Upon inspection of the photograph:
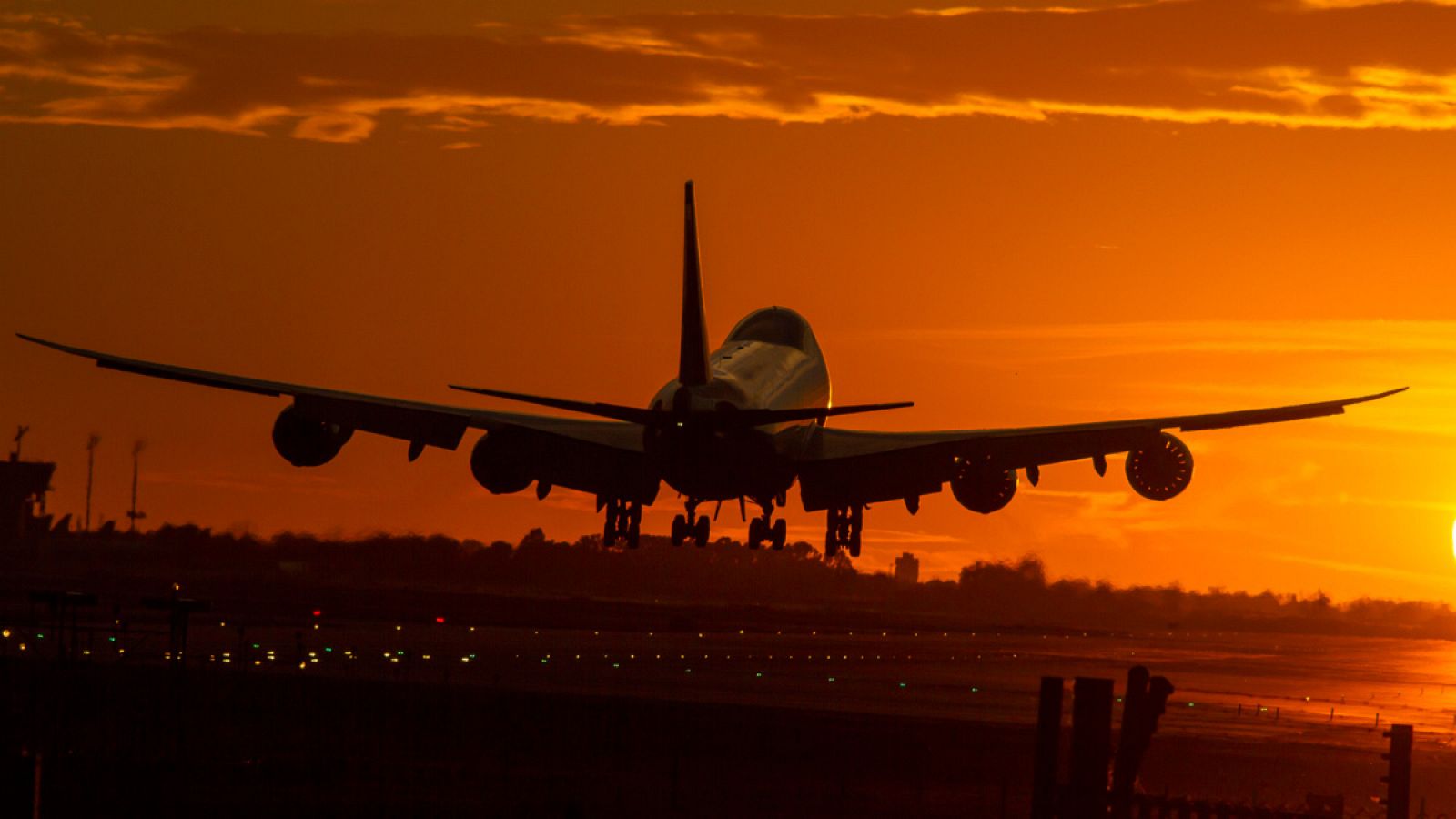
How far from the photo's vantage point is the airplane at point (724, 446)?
56.7 m

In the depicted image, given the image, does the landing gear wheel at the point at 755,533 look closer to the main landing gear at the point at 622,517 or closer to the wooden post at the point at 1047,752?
the main landing gear at the point at 622,517

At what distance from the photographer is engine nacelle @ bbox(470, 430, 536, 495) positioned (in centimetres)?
6081

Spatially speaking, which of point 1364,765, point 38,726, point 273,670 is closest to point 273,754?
point 38,726

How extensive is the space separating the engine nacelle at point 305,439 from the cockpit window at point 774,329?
1328 centimetres

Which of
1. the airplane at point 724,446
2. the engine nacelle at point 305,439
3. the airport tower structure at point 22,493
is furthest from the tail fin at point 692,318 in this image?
the airport tower structure at point 22,493

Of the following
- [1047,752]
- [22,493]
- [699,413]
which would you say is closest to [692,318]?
[699,413]

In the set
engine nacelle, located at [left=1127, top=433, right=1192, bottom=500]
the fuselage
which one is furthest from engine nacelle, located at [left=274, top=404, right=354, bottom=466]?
engine nacelle, located at [left=1127, top=433, right=1192, bottom=500]

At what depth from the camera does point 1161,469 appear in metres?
59.6

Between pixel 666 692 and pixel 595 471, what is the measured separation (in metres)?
12.7

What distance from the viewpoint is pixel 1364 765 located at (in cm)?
6394

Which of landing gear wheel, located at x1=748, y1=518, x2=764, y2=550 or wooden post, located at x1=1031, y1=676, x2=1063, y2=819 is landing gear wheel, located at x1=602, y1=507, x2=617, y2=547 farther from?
wooden post, located at x1=1031, y1=676, x2=1063, y2=819

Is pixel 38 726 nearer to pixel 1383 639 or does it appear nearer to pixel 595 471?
pixel 595 471

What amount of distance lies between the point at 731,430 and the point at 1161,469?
481 inches

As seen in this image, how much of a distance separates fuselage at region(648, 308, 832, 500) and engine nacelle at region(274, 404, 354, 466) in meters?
9.39
